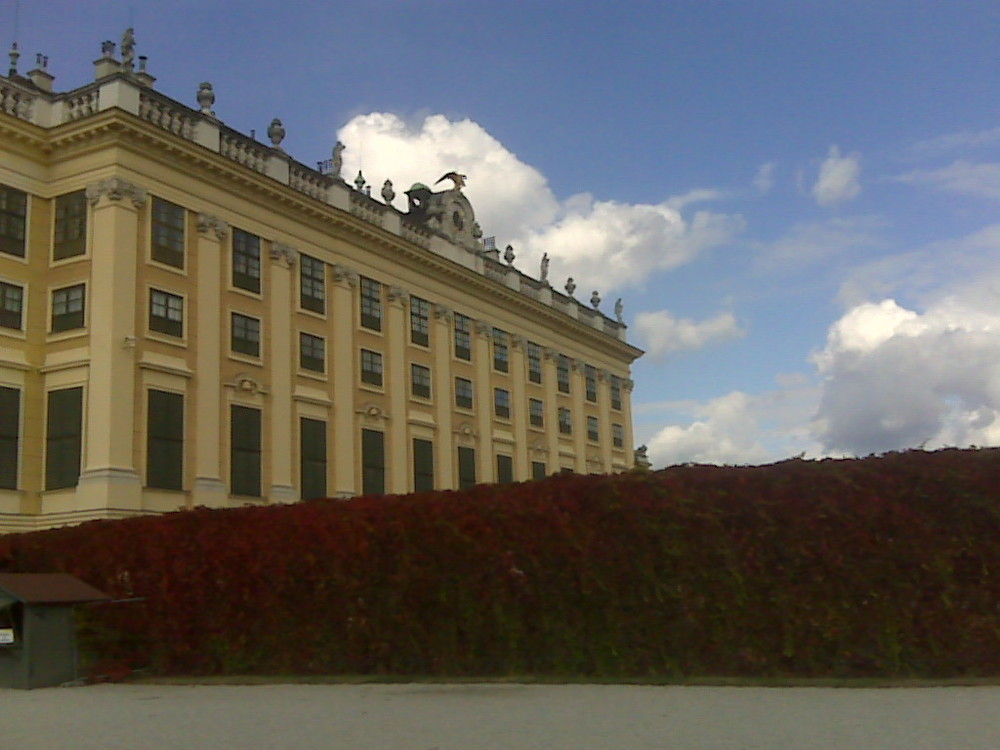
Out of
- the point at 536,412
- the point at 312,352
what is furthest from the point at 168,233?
the point at 536,412

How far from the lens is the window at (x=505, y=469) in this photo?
150ft

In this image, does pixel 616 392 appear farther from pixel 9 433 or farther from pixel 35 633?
pixel 35 633

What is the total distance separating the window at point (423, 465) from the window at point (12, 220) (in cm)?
1609

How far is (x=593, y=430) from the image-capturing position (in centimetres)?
5547

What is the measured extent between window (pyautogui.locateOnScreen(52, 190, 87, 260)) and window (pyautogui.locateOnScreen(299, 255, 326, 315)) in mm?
7888

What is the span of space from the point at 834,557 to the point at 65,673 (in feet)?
45.1

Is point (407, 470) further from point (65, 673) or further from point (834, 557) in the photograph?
point (834, 557)

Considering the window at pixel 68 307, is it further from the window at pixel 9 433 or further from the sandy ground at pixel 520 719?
the sandy ground at pixel 520 719

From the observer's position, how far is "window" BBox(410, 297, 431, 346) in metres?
41.0

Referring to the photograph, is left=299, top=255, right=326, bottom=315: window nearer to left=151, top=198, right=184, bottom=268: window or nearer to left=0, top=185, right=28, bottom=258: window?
left=151, top=198, right=184, bottom=268: window

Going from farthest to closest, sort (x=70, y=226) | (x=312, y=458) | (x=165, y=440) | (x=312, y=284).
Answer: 1. (x=312, y=284)
2. (x=312, y=458)
3. (x=70, y=226)
4. (x=165, y=440)

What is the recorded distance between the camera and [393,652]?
1869 centimetres

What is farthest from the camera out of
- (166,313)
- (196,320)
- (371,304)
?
(371,304)

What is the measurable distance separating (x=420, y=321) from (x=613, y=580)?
83.5ft
